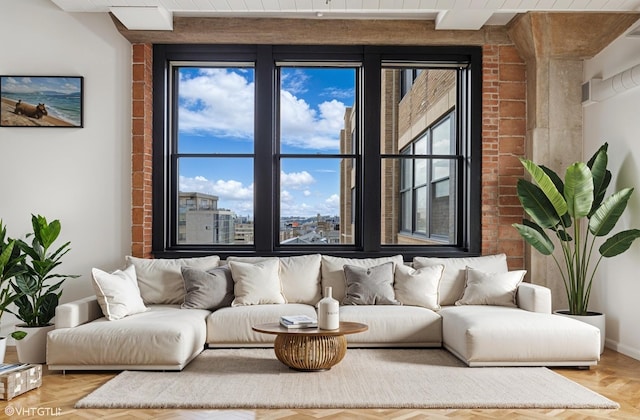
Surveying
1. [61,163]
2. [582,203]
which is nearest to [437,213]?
[582,203]

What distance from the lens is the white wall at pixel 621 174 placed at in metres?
5.99

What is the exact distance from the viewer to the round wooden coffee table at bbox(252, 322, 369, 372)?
5016 millimetres

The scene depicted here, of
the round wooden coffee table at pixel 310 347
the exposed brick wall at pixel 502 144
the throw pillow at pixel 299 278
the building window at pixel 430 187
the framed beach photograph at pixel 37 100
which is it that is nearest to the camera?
the round wooden coffee table at pixel 310 347

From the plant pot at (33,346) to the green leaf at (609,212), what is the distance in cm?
498

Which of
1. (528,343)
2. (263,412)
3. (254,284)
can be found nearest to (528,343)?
(528,343)

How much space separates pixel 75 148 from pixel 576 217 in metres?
5.09

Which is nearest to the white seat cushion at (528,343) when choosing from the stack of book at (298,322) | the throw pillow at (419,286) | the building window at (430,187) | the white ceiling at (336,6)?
the throw pillow at (419,286)

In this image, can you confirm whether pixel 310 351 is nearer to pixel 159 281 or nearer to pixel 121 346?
pixel 121 346

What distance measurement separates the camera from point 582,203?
6078mm

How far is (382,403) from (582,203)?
3003mm

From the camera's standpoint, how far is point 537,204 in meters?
6.48

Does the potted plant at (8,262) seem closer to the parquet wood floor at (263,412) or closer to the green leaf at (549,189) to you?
the parquet wood floor at (263,412)

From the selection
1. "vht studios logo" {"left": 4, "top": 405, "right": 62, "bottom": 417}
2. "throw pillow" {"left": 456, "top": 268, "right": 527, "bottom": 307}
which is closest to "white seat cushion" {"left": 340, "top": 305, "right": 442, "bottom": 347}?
"throw pillow" {"left": 456, "top": 268, "right": 527, "bottom": 307}

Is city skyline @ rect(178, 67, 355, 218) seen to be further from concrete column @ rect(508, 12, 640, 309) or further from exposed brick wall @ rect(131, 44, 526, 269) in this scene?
concrete column @ rect(508, 12, 640, 309)
